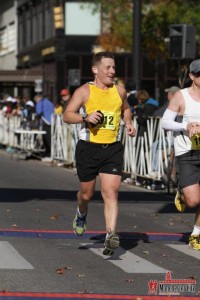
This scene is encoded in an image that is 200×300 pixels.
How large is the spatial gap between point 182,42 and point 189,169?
9.72m

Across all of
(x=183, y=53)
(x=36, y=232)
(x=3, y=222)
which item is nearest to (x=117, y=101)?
(x=36, y=232)

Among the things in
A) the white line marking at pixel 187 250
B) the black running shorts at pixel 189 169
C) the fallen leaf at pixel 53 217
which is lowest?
the fallen leaf at pixel 53 217

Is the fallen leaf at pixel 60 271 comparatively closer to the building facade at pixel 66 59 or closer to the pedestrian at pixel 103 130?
the pedestrian at pixel 103 130

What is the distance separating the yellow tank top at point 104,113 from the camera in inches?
376

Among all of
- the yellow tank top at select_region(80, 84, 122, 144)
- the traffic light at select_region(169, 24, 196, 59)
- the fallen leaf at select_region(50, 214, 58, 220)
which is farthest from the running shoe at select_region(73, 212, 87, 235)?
the traffic light at select_region(169, 24, 196, 59)

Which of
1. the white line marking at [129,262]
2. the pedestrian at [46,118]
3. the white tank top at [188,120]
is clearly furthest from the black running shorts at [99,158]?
the pedestrian at [46,118]

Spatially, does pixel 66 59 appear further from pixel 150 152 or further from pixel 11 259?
pixel 11 259

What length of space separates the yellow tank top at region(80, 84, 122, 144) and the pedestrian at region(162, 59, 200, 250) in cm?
62

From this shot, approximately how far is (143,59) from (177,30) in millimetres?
30268

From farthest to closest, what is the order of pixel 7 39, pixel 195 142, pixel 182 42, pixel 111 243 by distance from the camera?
1. pixel 7 39
2. pixel 182 42
3. pixel 195 142
4. pixel 111 243

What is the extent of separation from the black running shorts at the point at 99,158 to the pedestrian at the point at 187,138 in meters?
0.62

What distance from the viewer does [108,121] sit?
376 inches

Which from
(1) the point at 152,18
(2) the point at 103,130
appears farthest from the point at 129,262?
(1) the point at 152,18

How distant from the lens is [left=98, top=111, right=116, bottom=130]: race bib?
375 inches
